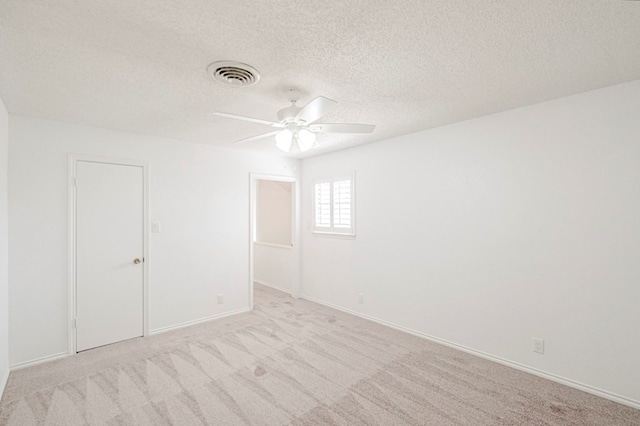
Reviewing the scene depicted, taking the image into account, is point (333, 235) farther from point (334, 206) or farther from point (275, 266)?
point (275, 266)

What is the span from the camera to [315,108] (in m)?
1.92

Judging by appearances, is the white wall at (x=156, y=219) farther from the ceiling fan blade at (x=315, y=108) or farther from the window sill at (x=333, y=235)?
the ceiling fan blade at (x=315, y=108)

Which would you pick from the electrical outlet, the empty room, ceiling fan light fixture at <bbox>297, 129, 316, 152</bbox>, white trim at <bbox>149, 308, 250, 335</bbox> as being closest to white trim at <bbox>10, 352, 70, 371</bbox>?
the empty room

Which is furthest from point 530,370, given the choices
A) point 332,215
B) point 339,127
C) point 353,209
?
point 332,215

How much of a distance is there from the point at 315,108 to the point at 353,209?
257 cm

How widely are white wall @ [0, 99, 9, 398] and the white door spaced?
0.53 m

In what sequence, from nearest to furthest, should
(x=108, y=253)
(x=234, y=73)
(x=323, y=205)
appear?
(x=234, y=73) → (x=108, y=253) → (x=323, y=205)

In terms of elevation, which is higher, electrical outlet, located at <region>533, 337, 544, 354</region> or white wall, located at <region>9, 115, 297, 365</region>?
white wall, located at <region>9, 115, 297, 365</region>

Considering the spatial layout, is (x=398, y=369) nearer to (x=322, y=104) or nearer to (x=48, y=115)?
(x=322, y=104)

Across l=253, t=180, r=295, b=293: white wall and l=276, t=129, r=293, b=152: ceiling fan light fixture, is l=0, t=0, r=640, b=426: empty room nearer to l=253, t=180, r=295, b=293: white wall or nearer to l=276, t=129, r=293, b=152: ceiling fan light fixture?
l=276, t=129, r=293, b=152: ceiling fan light fixture

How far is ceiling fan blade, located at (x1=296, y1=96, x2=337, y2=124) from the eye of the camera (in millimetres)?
1833

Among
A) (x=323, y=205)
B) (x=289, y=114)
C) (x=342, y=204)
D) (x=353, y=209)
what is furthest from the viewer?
(x=323, y=205)

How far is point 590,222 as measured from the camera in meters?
2.41

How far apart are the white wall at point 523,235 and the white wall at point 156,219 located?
2037 millimetres
